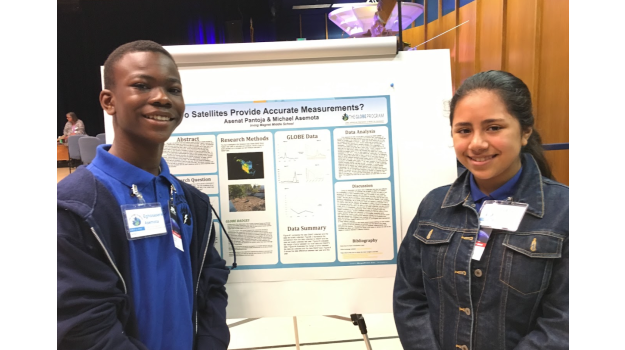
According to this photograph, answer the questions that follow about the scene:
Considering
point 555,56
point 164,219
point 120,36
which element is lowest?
point 164,219

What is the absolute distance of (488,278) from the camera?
0.85 metres

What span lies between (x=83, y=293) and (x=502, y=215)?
1.03 metres

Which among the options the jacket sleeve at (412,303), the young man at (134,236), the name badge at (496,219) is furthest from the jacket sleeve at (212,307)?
A: the name badge at (496,219)

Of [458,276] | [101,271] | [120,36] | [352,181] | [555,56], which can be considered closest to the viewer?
[101,271]

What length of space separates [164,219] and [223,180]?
377 millimetres

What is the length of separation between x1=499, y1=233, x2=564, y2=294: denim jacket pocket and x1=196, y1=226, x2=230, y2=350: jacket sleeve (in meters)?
0.84

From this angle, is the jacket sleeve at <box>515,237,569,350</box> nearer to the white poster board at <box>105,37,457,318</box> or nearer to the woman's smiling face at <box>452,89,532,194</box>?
the woman's smiling face at <box>452,89,532,194</box>

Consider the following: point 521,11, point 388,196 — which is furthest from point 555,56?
point 388,196

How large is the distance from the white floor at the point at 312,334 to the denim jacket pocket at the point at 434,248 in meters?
1.26

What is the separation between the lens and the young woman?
0.80 metres

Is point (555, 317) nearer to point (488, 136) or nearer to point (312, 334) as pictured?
point (488, 136)

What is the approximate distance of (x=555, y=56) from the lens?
1.69 metres
